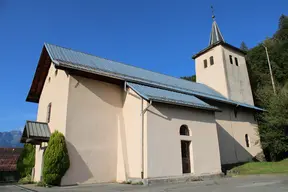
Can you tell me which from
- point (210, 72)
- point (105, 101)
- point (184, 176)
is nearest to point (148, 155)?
point (184, 176)

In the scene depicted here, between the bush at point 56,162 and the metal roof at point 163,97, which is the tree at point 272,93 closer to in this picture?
the metal roof at point 163,97

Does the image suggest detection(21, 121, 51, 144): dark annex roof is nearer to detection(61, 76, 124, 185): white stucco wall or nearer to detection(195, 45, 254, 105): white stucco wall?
detection(61, 76, 124, 185): white stucco wall

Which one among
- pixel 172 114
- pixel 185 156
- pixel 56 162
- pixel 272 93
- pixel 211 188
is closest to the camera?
pixel 211 188

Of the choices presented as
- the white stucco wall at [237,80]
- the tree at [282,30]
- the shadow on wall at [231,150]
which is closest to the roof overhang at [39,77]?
the shadow on wall at [231,150]

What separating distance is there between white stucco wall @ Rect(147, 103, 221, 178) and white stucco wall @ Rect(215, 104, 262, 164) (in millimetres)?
4290

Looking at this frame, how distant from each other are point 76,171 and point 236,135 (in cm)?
1479

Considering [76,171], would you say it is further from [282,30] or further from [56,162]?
[282,30]

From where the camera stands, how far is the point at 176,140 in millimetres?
13672

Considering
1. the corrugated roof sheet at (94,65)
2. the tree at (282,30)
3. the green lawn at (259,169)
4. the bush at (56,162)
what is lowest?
the green lawn at (259,169)

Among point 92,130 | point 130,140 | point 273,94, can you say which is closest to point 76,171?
point 92,130

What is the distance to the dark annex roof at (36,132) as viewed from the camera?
13.3m

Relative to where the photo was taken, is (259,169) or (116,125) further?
(259,169)

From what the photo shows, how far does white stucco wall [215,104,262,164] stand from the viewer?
1945 cm

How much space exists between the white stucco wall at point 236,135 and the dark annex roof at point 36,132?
44.6 ft
